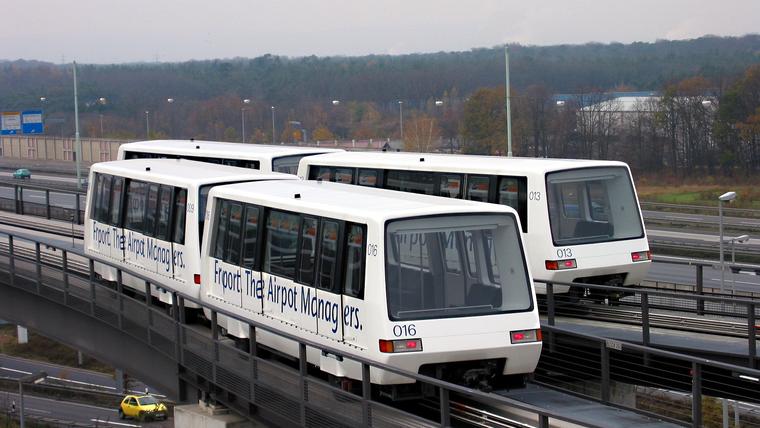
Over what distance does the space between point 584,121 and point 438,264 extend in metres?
62.4

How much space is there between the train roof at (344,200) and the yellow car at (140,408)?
101 feet

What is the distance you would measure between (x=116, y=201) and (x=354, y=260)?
10830 millimetres

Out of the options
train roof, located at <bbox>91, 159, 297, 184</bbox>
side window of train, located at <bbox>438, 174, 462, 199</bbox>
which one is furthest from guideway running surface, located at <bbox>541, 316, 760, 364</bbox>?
train roof, located at <bbox>91, 159, 297, 184</bbox>

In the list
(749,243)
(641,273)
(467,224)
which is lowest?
(749,243)

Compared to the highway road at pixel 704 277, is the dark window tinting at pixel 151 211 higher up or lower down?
higher up

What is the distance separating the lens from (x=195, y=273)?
18.5m

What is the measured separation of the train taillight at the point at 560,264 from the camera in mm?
17797

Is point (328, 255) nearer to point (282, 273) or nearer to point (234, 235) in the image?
point (282, 273)

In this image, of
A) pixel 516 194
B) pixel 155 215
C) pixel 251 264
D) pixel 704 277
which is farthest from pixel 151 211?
pixel 704 277

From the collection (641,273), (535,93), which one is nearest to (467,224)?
(641,273)

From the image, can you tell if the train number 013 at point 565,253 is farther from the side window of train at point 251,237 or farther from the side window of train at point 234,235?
the side window of train at point 234,235

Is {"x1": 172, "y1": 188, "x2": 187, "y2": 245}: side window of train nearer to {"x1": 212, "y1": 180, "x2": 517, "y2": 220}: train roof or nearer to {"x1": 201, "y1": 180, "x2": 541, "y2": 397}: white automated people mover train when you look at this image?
{"x1": 212, "y1": 180, "x2": 517, "y2": 220}: train roof

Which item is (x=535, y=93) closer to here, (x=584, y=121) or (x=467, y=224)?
(x=584, y=121)

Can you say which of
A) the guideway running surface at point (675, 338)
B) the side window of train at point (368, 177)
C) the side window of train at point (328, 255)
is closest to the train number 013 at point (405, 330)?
the side window of train at point (328, 255)
